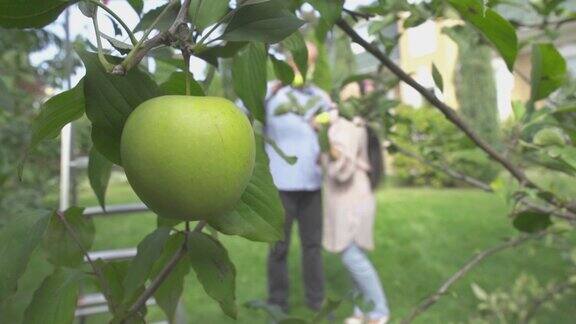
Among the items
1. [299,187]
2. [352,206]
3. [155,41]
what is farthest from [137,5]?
[352,206]

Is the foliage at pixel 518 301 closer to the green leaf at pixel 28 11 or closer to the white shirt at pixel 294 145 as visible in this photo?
the white shirt at pixel 294 145

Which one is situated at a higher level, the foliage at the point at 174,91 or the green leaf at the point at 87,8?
the green leaf at the point at 87,8

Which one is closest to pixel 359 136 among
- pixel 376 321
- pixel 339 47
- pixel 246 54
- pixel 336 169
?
pixel 336 169

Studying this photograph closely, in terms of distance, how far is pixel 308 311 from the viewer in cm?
348

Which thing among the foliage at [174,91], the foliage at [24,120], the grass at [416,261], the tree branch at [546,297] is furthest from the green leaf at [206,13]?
the grass at [416,261]

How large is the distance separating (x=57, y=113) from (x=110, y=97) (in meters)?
0.09

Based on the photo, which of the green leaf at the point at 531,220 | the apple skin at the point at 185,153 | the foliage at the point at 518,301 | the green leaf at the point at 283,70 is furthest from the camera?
the foliage at the point at 518,301

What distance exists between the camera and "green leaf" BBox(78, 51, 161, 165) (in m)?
0.50

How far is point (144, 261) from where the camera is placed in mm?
677

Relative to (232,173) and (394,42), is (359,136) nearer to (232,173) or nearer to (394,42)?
(394,42)

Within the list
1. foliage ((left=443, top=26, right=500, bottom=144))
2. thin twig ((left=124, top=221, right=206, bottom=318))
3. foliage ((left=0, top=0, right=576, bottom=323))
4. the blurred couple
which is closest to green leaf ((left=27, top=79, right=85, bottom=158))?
foliage ((left=0, top=0, right=576, bottom=323))

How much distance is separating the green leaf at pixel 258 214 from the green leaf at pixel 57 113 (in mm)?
194

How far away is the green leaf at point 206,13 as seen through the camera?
51 centimetres

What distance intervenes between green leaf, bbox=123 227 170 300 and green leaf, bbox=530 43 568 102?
75cm
